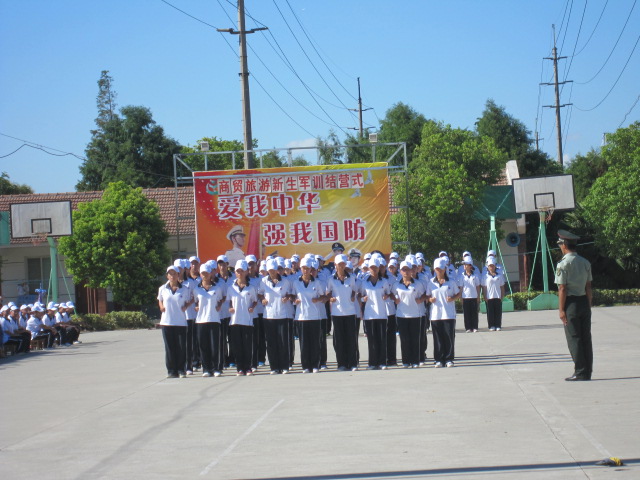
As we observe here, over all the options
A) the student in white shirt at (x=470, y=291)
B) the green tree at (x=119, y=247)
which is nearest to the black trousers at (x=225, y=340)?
the student in white shirt at (x=470, y=291)

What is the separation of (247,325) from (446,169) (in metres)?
22.5

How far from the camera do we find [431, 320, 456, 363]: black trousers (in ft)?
46.2

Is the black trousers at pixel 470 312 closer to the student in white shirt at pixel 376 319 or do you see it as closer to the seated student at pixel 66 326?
the student in white shirt at pixel 376 319

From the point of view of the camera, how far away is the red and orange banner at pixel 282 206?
84.1ft

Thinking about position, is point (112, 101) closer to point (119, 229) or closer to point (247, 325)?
point (119, 229)

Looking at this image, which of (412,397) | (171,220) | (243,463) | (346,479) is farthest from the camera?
(171,220)

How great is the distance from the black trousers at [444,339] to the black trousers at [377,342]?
862 millimetres

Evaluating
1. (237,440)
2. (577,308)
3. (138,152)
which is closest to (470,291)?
(577,308)

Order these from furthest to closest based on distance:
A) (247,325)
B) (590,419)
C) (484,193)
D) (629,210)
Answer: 1. (484,193)
2. (629,210)
3. (247,325)
4. (590,419)

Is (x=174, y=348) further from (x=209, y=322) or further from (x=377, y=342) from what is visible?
(x=377, y=342)

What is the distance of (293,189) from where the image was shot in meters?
25.8

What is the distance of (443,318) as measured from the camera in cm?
A: 1418

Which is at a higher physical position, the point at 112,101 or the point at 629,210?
the point at 112,101

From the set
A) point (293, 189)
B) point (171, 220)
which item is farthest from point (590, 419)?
point (171, 220)
